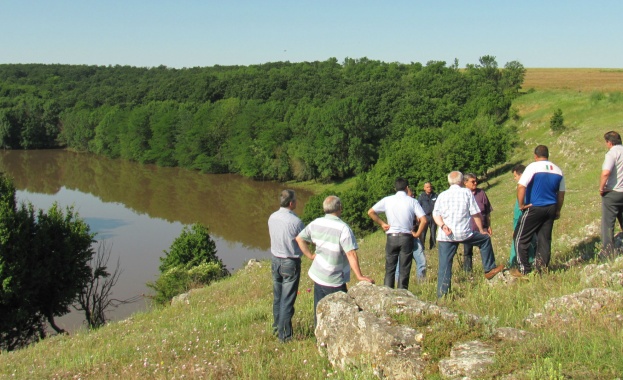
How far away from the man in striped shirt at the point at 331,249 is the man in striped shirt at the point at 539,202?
2.88 m

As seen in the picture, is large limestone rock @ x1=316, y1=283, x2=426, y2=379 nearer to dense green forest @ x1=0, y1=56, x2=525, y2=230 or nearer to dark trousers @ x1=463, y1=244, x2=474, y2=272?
dark trousers @ x1=463, y1=244, x2=474, y2=272

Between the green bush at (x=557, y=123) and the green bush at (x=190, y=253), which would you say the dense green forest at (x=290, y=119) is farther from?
the green bush at (x=190, y=253)

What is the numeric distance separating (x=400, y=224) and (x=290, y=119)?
205ft

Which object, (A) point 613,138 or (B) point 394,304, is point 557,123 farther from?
(B) point 394,304

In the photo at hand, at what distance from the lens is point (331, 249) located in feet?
19.9

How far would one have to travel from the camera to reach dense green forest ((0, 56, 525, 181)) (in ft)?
197

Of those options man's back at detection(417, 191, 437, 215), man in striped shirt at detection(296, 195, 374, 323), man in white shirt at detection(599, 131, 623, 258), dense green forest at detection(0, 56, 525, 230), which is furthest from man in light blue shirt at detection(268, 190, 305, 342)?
dense green forest at detection(0, 56, 525, 230)

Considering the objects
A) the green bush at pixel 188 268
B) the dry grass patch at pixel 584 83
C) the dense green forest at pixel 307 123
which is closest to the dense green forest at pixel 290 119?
the dense green forest at pixel 307 123

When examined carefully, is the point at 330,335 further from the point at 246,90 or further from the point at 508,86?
Answer: the point at 246,90

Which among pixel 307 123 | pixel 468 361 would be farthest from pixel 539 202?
pixel 307 123

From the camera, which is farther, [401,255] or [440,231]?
[401,255]

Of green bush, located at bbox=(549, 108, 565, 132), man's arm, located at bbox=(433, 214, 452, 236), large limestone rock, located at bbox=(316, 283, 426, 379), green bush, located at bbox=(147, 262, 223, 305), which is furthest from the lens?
green bush, located at bbox=(549, 108, 565, 132)

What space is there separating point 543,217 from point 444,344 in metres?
3.60

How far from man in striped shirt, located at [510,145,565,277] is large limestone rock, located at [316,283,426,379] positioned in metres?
3.36
